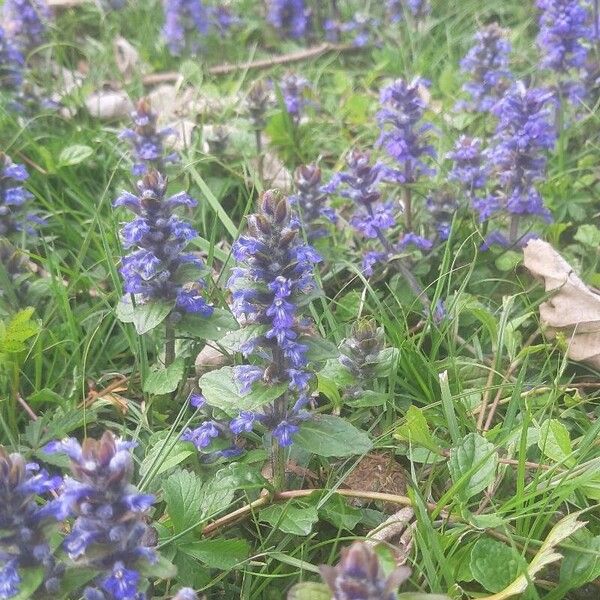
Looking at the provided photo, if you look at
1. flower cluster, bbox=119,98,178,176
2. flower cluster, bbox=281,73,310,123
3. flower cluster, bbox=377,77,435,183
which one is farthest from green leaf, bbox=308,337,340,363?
flower cluster, bbox=281,73,310,123

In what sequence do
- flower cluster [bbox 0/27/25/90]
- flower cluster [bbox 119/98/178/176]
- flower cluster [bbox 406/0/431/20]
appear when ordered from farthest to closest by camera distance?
flower cluster [bbox 406/0/431/20], flower cluster [bbox 0/27/25/90], flower cluster [bbox 119/98/178/176]

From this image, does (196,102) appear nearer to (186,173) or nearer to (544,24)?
(186,173)

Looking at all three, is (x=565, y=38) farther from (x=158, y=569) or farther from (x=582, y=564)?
(x=158, y=569)

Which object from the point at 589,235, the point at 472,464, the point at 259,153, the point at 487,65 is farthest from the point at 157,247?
the point at 487,65

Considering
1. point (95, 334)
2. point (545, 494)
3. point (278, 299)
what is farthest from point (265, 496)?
point (95, 334)

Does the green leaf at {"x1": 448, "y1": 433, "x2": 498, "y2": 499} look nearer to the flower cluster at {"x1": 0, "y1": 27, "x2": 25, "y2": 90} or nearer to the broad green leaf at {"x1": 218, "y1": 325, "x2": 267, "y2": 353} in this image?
the broad green leaf at {"x1": 218, "y1": 325, "x2": 267, "y2": 353}

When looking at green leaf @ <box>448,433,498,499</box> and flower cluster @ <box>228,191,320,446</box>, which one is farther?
green leaf @ <box>448,433,498,499</box>

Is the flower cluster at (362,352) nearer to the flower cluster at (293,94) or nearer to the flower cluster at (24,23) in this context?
the flower cluster at (293,94)
